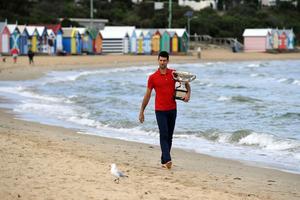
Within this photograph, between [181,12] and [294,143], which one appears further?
[181,12]

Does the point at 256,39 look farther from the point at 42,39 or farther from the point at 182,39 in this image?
the point at 42,39

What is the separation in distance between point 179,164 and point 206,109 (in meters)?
9.65

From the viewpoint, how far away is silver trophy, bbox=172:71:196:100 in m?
8.04

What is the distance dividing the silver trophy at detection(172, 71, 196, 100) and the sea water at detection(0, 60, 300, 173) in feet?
7.39

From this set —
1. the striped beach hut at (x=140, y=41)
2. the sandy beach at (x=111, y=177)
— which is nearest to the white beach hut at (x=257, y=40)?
the striped beach hut at (x=140, y=41)

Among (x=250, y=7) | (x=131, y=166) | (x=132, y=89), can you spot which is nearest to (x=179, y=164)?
(x=131, y=166)

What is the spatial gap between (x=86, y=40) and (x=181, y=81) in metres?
47.6

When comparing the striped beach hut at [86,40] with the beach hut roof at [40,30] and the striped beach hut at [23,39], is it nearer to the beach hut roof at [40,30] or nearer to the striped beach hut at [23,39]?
the beach hut roof at [40,30]

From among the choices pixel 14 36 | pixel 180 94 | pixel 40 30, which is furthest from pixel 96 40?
pixel 180 94

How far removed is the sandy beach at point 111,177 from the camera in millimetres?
6324

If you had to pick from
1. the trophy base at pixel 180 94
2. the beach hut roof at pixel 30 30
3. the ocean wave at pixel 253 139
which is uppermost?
the beach hut roof at pixel 30 30

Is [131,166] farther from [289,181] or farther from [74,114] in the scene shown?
[74,114]

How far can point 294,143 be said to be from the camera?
11742 millimetres

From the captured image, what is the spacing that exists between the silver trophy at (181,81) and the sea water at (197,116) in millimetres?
2254
